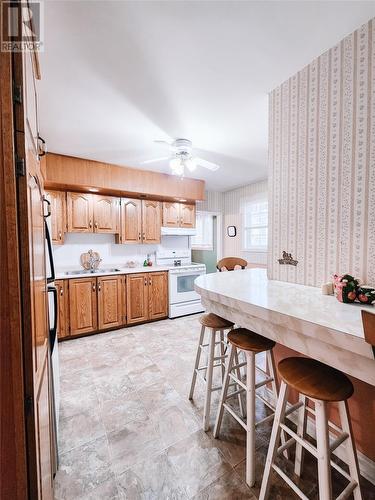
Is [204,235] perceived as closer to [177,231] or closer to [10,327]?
[177,231]

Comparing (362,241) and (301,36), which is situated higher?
(301,36)

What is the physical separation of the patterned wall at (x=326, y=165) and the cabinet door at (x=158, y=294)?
7.68 ft

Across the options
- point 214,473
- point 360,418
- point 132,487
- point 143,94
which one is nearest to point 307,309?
point 360,418

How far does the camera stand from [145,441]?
5.01ft

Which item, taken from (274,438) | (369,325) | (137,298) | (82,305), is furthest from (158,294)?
(369,325)

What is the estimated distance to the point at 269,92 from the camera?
1.88 metres

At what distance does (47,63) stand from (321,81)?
190 centimetres

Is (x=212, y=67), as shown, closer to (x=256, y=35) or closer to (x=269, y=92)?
(x=256, y=35)

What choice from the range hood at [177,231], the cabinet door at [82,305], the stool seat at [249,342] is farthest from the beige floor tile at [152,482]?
the range hood at [177,231]

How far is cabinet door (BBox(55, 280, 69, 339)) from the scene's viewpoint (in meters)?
3.08

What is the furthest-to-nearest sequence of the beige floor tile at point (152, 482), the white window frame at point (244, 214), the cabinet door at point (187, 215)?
the white window frame at point (244, 214), the cabinet door at point (187, 215), the beige floor tile at point (152, 482)

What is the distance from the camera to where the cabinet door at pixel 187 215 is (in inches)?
174

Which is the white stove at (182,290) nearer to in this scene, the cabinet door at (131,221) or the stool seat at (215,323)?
the cabinet door at (131,221)

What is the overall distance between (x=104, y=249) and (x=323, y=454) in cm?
379
